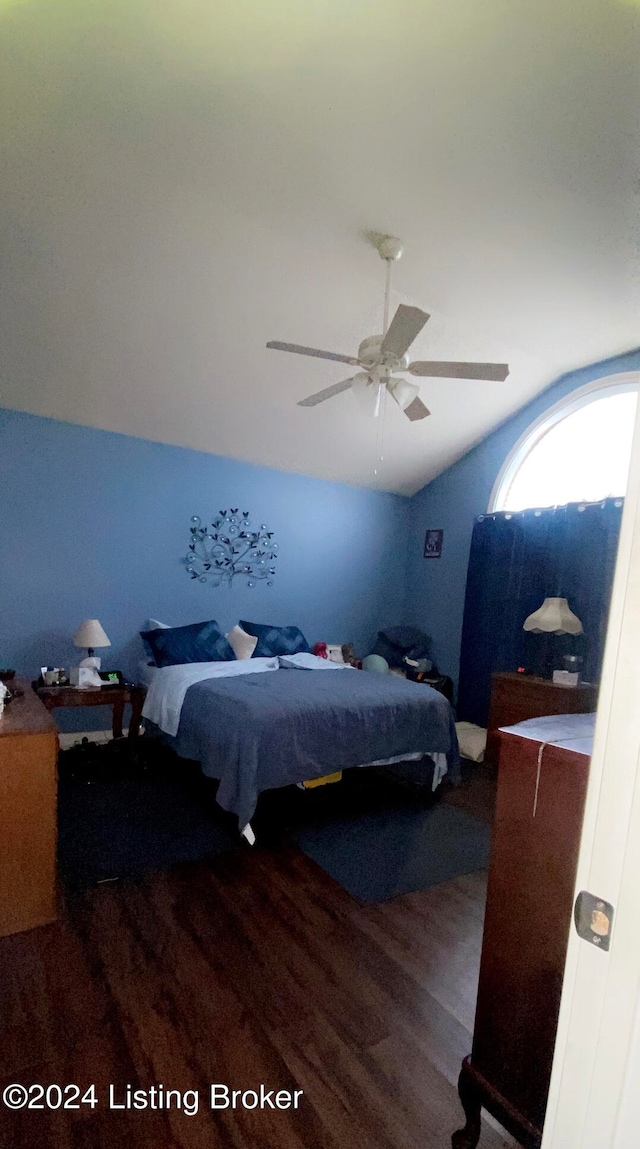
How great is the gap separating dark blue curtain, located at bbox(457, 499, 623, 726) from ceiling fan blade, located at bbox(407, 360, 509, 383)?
1.69 meters

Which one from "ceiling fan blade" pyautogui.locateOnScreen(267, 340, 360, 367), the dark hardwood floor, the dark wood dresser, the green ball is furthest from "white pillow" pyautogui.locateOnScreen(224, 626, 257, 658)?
the dark wood dresser

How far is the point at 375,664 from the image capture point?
5055 mm

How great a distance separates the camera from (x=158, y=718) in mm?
3531

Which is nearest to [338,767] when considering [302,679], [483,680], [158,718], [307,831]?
[307,831]

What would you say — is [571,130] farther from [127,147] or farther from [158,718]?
[158,718]

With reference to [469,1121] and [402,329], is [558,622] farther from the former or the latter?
[469,1121]

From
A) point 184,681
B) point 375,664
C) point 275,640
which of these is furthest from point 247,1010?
point 375,664

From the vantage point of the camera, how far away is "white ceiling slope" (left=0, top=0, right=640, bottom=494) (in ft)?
5.54

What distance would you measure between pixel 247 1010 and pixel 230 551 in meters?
3.42

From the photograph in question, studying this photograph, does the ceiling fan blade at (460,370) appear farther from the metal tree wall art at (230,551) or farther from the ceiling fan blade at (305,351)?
the metal tree wall art at (230,551)

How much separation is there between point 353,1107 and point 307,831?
56.8 inches

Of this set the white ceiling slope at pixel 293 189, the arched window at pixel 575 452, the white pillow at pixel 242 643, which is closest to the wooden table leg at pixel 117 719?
the white pillow at pixel 242 643

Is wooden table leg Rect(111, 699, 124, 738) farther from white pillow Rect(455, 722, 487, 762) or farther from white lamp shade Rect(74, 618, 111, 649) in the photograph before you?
white pillow Rect(455, 722, 487, 762)

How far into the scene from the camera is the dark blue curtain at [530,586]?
3719mm
